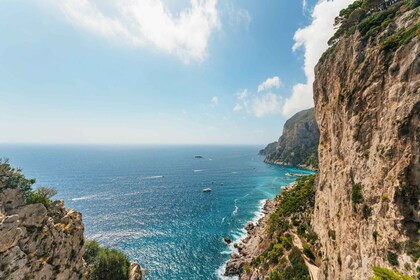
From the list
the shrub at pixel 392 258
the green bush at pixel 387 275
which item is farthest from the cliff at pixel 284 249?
the green bush at pixel 387 275

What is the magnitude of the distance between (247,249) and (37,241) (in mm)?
49967

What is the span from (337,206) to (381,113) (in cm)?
1646

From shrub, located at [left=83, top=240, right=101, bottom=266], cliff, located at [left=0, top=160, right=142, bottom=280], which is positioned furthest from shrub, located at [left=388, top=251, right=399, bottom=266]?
shrub, located at [left=83, top=240, right=101, bottom=266]

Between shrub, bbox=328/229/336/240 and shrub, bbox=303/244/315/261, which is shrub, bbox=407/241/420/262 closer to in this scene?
shrub, bbox=328/229/336/240

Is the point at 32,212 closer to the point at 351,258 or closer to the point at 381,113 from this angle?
the point at 351,258

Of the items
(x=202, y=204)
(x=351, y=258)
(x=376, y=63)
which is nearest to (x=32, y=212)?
(x=351, y=258)

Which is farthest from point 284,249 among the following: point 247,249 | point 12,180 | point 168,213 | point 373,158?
point 12,180

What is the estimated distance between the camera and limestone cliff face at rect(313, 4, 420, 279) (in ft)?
62.8

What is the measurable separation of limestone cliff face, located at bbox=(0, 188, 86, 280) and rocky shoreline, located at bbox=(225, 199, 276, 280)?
34297 millimetres

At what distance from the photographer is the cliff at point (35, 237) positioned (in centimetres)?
2584

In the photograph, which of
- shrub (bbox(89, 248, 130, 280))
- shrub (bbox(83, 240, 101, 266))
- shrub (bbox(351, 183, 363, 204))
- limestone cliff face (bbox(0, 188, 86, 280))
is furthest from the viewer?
shrub (bbox(83, 240, 101, 266))

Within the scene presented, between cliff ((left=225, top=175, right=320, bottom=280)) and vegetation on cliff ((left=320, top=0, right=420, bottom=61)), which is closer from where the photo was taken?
vegetation on cliff ((left=320, top=0, right=420, bottom=61))

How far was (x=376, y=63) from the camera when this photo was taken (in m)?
26.0

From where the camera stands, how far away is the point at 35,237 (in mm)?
29453
